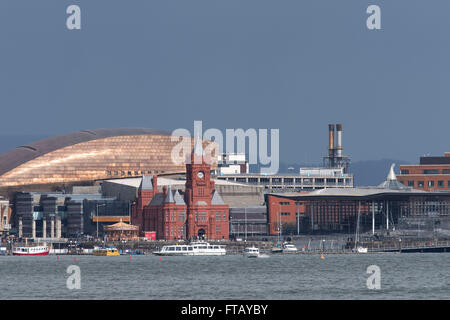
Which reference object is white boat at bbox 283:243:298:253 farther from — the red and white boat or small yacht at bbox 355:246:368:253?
the red and white boat

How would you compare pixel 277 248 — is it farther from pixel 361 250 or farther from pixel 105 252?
pixel 105 252

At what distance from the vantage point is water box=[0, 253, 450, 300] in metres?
94.3

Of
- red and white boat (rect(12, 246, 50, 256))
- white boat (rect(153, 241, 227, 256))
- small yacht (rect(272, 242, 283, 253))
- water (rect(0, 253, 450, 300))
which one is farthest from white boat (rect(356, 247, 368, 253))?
red and white boat (rect(12, 246, 50, 256))

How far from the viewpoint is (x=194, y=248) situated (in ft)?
601

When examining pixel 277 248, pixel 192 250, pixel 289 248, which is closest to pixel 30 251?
pixel 192 250

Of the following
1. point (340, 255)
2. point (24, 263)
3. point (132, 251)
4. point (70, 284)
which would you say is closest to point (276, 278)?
point (70, 284)

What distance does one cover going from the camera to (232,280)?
366ft

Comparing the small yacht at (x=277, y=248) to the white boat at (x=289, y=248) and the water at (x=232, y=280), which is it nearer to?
the white boat at (x=289, y=248)

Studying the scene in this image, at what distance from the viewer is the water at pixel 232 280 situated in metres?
94.3

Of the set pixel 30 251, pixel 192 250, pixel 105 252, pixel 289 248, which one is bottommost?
pixel 105 252

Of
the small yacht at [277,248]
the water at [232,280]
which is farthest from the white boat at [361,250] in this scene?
the water at [232,280]
